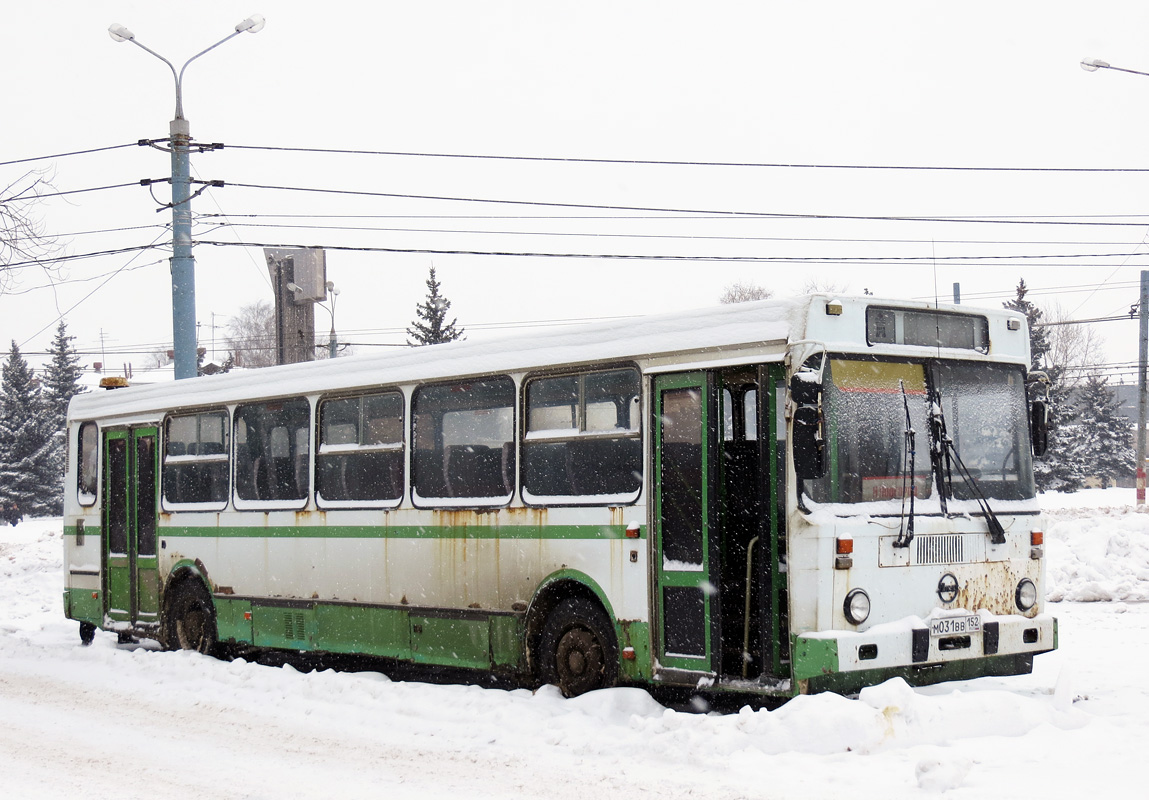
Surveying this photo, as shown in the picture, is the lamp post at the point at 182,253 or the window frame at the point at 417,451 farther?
the lamp post at the point at 182,253

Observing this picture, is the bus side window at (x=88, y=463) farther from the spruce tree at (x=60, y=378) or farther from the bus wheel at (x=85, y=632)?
the spruce tree at (x=60, y=378)

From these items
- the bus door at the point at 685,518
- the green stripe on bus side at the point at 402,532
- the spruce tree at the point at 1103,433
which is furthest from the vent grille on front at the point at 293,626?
the spruce tree at the point at 1103,433

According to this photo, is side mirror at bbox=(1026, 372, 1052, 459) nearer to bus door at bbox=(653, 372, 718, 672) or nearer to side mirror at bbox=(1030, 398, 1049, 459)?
side mirror at bbox=(1030, 398, 1049, 459)

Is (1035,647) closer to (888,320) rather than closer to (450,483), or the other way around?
(888,320)

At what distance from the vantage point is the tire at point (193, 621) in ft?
46.9

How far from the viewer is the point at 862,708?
7734 mm

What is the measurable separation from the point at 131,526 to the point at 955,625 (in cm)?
1003

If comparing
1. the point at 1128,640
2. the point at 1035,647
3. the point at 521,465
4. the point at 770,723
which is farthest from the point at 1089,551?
the point at 770,723

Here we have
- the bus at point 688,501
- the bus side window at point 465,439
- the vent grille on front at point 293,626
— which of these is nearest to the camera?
the bus at point 688,501

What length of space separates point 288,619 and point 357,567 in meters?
1.32

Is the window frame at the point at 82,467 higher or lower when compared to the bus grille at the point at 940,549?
higher

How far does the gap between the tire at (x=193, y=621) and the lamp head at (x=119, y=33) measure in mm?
10554

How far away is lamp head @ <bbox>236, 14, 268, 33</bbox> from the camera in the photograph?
20.8m

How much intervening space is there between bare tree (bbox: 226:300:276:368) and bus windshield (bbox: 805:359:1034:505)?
7601 centimetres
